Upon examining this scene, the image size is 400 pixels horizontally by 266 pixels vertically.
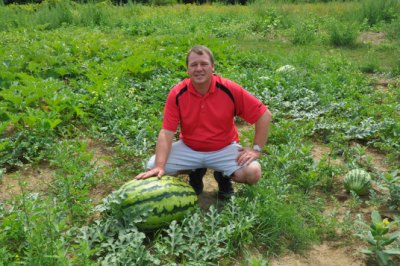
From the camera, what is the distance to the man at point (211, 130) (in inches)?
140

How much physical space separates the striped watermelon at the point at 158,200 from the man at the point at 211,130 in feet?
1.01

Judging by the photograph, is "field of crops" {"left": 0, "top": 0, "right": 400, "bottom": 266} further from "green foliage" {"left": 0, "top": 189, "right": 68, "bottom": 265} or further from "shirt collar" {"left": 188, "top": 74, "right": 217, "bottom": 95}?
"shirt collar" {"left": 188, "top": 74, "right": 217, "bottom": 95}

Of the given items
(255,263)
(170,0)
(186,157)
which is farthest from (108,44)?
(170,0)

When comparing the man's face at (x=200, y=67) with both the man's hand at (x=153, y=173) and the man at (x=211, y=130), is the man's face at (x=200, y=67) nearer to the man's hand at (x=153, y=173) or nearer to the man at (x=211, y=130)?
the man at (x=211, y=130)

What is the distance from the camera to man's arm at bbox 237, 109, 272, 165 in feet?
11.7

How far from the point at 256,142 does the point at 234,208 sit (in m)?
0.71

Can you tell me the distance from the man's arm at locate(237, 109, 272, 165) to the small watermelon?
90 cm

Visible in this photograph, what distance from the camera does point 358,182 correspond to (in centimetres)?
379

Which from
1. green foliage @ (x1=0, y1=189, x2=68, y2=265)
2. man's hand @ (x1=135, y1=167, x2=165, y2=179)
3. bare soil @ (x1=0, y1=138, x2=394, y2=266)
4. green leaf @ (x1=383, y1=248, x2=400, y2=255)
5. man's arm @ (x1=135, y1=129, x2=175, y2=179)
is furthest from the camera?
man's arm @ (x1=135, y1=129, x2=175, y2=179)

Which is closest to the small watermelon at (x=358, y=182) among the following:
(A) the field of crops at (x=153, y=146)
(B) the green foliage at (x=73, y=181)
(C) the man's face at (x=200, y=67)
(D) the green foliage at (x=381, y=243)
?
(A) the field of crops at (x=153, y=146)

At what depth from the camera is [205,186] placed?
13.2 feet

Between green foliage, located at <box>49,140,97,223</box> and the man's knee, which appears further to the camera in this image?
the man's knee

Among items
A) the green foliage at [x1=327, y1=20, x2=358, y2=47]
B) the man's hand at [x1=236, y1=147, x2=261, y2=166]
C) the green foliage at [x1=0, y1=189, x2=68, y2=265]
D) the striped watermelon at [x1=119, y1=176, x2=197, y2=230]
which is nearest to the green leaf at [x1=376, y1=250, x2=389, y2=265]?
the man's hand at [x1=236, y1=147, x2=261, y2=166]

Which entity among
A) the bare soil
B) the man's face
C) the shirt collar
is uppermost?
the man's face
